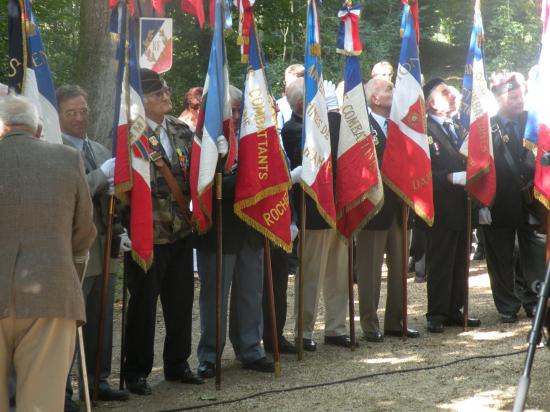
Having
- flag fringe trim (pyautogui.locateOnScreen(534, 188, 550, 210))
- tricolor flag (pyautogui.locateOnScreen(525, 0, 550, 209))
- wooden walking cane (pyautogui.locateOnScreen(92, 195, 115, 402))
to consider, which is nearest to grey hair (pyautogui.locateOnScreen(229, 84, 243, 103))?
wooden walking cane (pyautogui.locateOnScreen(92, 195, 115, 402))

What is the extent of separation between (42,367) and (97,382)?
171 centimetres

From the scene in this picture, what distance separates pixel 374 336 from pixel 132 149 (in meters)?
3.04

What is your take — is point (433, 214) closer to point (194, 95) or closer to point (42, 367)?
point (194, 95)

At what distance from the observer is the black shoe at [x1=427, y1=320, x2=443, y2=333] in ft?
28.3

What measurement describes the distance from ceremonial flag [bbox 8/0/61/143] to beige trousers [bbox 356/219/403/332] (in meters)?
3.23

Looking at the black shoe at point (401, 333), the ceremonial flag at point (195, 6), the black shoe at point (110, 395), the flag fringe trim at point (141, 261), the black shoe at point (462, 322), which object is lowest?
the black shoe at point (110, 395)

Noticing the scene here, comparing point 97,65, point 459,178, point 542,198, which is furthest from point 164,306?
point 97,65

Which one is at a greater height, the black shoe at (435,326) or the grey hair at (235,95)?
the grey hair at (235,95)

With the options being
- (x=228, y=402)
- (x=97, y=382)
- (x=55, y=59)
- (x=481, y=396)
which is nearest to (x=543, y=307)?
(x=481, y=396)

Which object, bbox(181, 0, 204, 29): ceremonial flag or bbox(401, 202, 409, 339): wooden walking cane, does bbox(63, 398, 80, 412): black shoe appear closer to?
bbox(401, 202, 409, 339): wooden walking cane

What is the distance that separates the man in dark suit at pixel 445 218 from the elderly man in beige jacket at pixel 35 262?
4.63 meters

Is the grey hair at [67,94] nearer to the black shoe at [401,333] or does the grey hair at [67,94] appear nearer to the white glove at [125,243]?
the white glove at [125,243]

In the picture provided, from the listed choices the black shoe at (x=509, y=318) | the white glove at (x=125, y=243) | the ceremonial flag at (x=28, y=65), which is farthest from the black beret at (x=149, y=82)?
the black shoe at (x=509, y=318)

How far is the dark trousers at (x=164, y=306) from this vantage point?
6582 millimetres
